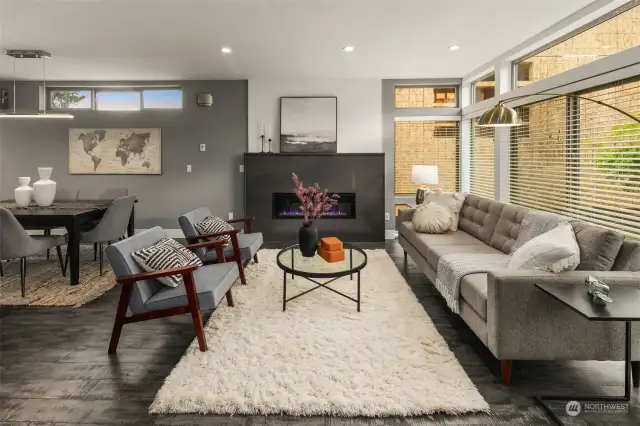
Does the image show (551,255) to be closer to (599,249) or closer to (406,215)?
(599,249)

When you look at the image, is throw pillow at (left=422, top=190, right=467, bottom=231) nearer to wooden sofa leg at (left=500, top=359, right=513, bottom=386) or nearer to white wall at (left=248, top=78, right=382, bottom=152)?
white wall at (left=248, top=78, right=382, bottom=152)

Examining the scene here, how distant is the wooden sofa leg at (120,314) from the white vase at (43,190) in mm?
2813

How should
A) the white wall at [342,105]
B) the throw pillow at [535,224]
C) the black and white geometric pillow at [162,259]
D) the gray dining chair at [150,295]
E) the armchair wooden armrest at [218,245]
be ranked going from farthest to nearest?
1. the white wall at [342,105]
2. the armchair wooden armrest at [218,245]
3. the throw pillow at [535,224]
4. the black and white geometric pillow at [162,259]
5. the gray dining chair at [150,295]

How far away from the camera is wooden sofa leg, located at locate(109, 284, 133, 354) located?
2.60 m

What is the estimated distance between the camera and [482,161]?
240 inches

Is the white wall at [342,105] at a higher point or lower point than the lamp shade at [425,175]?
higher

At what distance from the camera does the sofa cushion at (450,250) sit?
3.61 metres

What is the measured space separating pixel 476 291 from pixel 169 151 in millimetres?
5739

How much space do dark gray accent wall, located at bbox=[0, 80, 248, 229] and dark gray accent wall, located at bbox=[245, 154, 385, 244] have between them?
0.45 meters

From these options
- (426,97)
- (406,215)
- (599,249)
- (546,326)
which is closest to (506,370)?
(546,326)

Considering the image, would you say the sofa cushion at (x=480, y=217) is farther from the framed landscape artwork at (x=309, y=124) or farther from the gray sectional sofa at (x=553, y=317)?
the framed landscape artwork at (x=309, y=124)

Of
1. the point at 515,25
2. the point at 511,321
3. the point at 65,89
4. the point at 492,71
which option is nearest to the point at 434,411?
the point at 511,321

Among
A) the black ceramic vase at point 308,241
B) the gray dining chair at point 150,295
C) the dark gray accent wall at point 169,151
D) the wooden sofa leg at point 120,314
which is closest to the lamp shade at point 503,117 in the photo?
the black ceramic vase at point 308,241

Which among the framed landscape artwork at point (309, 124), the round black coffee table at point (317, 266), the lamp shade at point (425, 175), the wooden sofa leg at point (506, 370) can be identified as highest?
the framed landscape artwork at point (309, 124)
